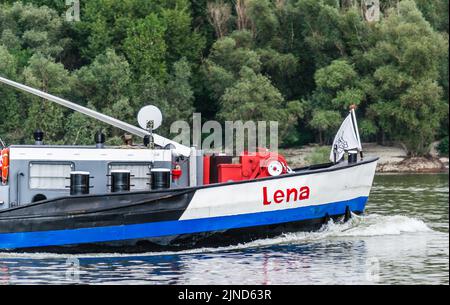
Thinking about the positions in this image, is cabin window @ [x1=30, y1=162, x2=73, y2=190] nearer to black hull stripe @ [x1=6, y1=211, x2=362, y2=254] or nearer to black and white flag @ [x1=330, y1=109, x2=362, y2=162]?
black hull stripe @ [x1=6, y1=211, x2=362, y2=254]

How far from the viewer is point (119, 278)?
25891 mm

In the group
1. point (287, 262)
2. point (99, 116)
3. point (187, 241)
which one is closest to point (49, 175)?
point (99, 116)

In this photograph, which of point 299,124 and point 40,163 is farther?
point 299,124

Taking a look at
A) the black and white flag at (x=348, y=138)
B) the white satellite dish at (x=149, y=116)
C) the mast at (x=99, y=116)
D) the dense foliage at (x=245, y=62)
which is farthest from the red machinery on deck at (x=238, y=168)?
the dense foliage at (x=245, y=62)

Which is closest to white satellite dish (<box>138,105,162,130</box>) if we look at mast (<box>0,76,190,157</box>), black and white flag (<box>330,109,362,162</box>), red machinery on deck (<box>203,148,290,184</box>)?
mast (<box>0,76,190,157</box>)

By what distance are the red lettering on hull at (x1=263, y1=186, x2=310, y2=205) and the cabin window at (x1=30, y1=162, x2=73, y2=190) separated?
3.85 meters

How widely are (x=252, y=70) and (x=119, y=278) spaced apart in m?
37.4

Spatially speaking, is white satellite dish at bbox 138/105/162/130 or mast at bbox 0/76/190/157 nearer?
mast at bbox 0/76/190/157

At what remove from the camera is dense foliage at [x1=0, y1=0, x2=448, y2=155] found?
60125 mm

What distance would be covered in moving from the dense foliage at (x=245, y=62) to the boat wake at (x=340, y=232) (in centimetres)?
2468
